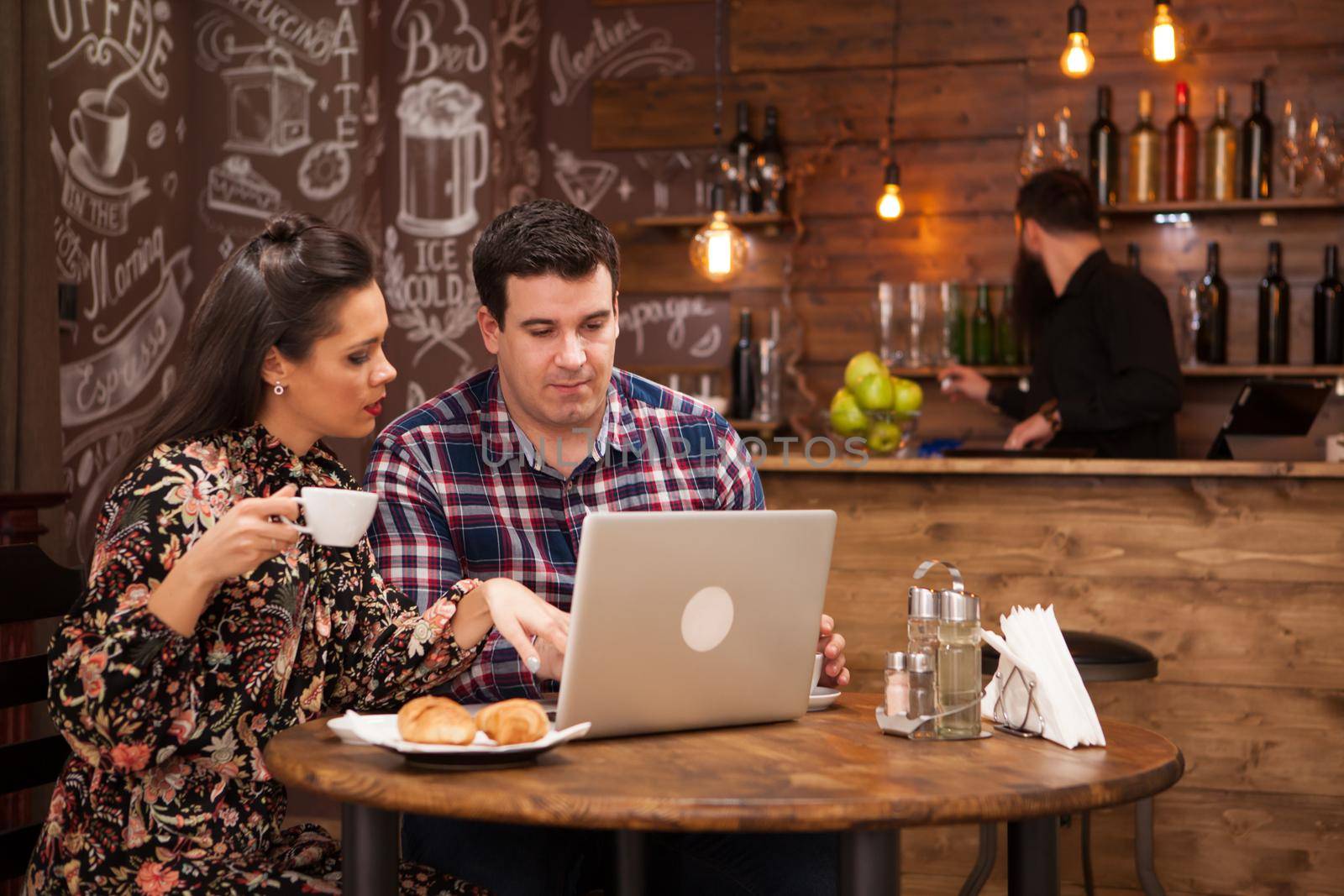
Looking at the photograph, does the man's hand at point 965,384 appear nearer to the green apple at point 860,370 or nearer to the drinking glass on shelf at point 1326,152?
the green apple at point 860,370

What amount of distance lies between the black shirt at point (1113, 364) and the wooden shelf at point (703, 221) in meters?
1.09

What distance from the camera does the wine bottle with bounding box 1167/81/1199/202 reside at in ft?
14.8

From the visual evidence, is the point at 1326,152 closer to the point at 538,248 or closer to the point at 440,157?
the point at 440,157

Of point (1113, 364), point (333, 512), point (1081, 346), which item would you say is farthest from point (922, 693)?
point (1081, 346)

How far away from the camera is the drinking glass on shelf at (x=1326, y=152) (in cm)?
421

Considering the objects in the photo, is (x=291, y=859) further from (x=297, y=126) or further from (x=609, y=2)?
(x=609, y=2)

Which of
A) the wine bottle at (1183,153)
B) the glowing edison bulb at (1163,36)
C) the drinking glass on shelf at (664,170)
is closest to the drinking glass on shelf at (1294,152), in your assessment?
the wine bottle at (1183,153)

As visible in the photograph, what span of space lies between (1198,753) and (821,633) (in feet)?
5.33

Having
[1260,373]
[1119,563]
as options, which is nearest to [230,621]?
[1119,563]

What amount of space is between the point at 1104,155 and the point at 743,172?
121 cm

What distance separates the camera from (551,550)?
2.04 metres

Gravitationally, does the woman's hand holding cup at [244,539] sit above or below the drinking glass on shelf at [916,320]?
below

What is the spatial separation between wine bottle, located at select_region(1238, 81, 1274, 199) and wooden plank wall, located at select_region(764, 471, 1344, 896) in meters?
1.84

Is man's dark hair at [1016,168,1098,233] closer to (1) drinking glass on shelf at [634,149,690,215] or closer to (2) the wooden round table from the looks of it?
(1) drinking glass on shelf at [634,149,690,215]
